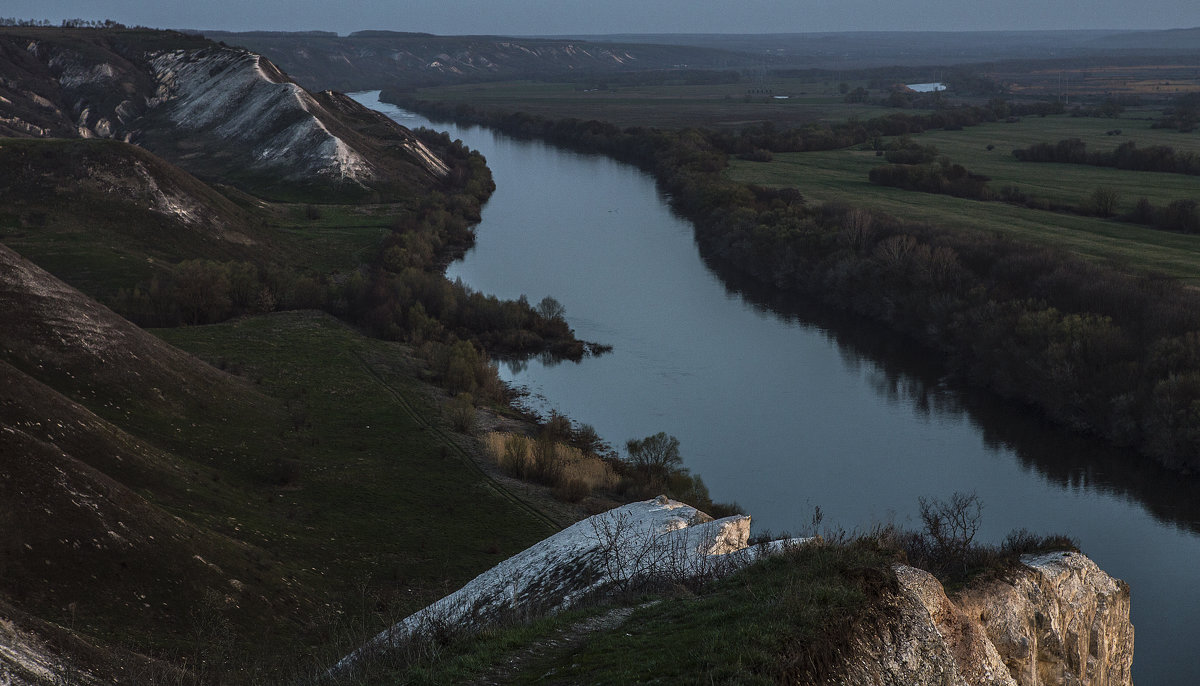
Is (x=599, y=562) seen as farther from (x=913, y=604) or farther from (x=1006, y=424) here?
(x=1006, y=424)

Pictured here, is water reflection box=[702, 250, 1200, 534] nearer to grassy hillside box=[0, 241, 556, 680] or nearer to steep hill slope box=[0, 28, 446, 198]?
grassy hillside box=[0, 241, 556, 680]

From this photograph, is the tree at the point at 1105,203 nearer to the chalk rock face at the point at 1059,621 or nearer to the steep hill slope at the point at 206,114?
the steep hill slope at the point at 206,114

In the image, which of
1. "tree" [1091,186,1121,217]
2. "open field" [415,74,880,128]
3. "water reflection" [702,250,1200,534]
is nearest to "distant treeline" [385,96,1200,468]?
"water reflection" [702,250,1200,534]

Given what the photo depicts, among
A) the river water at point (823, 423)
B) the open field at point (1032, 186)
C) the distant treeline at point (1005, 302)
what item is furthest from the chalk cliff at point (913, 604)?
the open field at point (1032, 186)

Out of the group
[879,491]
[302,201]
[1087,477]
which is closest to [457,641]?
[879,491]

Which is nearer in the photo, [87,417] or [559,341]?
[87,417]

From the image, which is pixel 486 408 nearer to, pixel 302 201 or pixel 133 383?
pixel 133 383
